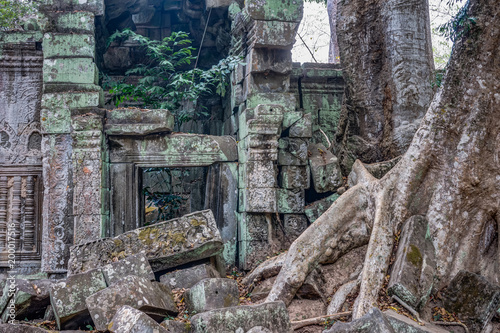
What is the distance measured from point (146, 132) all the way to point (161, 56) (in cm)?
147

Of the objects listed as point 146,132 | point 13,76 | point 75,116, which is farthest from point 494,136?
point 13,76

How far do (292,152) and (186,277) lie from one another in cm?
209

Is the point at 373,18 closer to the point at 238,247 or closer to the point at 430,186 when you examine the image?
the point at 430,186

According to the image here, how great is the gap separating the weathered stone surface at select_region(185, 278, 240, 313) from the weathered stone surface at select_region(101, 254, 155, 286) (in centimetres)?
45

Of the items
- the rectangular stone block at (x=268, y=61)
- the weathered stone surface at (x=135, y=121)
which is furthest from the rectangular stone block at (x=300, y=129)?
the weathered stone surface at (x=135, y=121)

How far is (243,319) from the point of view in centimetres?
326

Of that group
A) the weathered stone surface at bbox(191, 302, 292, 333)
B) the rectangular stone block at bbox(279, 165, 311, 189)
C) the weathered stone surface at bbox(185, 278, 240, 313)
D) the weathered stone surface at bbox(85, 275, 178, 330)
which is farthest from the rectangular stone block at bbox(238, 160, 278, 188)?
the weathered stone surface at bbox(191, 302, 292, 333)

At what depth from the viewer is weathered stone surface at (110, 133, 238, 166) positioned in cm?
552

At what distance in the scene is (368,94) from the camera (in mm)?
5125

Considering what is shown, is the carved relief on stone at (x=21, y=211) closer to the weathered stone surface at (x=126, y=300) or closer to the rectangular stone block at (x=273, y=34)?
the weathered stone surface at (x=126, y=300)

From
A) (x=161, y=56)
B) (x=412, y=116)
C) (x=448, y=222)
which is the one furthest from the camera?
(x=161, y=56)

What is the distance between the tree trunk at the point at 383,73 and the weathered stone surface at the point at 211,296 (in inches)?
87.3

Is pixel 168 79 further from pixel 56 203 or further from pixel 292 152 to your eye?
pixel 56 203

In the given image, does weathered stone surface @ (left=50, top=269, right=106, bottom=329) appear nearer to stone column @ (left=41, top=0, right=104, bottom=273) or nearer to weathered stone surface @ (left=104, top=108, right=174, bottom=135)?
stone column @ (left=41, top=0, right=104, bottom=273)
